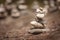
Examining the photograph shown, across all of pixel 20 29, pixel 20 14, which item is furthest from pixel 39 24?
pixel 20 14

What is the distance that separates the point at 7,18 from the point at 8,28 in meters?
0.26

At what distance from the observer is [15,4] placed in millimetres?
1720

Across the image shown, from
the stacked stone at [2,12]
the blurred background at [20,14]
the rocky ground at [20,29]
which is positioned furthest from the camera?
the stacked stone at [2,12]

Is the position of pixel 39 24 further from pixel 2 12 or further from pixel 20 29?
pixel 2 12

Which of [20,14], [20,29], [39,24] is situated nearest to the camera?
[39,24]

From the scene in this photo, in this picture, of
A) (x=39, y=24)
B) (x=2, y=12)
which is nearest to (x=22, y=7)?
(x=2, y=12)

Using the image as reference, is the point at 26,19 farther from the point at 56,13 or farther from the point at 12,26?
the point at 56,13

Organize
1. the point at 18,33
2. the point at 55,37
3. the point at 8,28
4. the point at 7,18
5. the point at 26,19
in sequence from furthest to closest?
the point at 7,18 → the point at 26,19 → the point at 8,28 → the point at 18,33 → the point at 55,37

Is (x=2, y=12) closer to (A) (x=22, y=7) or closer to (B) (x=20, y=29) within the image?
(A) (x=22, y=7)

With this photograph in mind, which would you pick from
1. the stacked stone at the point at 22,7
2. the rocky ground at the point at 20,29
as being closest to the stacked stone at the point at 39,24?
the rocky ground at the point at 20,29

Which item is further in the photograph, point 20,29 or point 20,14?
point 20,14

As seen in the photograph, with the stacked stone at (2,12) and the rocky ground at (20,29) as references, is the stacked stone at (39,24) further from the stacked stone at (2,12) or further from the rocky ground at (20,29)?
the stacked stone at (2,12)

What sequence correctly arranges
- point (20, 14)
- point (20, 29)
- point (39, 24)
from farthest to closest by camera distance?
1. point (20, 14)
2. point (20, 29)
3. point (39, 24)

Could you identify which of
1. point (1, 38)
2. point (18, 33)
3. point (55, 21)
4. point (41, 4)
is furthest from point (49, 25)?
point (41, 4)
